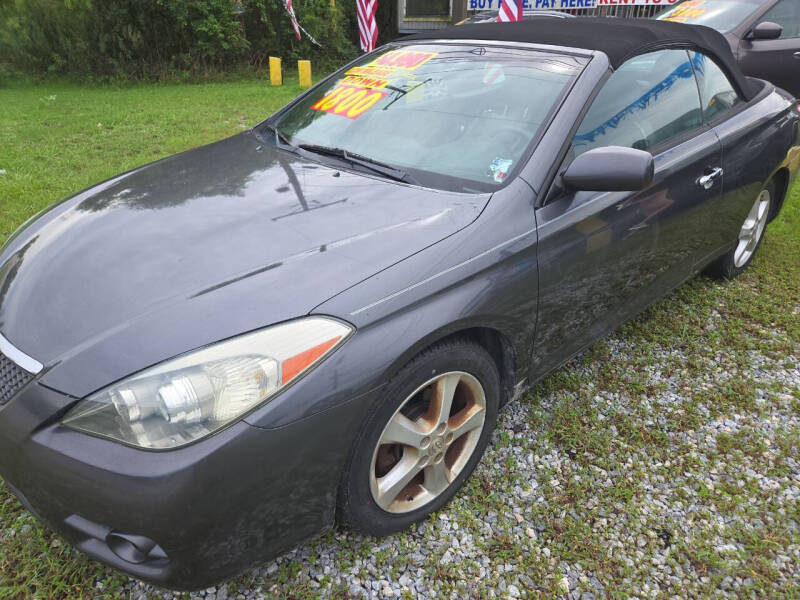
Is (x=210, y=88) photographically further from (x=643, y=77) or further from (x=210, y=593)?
(x=210, y=593)

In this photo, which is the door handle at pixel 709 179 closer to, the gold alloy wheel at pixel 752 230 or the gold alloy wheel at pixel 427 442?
the gold alloy wheel at pixel 752 230

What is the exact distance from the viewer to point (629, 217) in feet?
7.82

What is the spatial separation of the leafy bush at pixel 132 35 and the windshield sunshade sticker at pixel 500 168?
36.4ft

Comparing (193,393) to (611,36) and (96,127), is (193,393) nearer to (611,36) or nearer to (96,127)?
(611,36)

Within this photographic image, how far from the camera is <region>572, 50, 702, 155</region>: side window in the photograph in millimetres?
2332

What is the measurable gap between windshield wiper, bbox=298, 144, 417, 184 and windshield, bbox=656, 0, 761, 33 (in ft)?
19.0

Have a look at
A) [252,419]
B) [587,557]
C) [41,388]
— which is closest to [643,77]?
[587,557]

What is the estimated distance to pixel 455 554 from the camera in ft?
6.36

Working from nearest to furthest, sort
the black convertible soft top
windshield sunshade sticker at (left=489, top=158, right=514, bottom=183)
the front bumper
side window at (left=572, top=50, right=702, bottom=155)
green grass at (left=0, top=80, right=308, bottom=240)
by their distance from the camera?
the front bumper < windshield sunshade sticker at (left=489, top=158, right=514, bottom=183) < side window at (left=572, top=50, right=702, bottom=155) < the black convertible soft top < green grass at (left=0, top=80, right=308, bottom=240)

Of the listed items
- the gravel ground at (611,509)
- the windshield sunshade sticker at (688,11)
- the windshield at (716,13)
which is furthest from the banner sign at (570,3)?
the gravel ground at (611,509)

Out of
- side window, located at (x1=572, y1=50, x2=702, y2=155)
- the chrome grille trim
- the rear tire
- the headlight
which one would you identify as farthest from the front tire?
the rear tire

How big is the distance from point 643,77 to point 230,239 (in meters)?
1.91

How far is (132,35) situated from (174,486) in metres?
12.3

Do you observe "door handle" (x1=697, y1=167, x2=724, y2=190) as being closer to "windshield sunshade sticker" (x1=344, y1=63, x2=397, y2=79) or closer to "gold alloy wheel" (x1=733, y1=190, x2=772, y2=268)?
"gold alloy wheel" (x1=733, y1=190, x2=772, y2=268)
